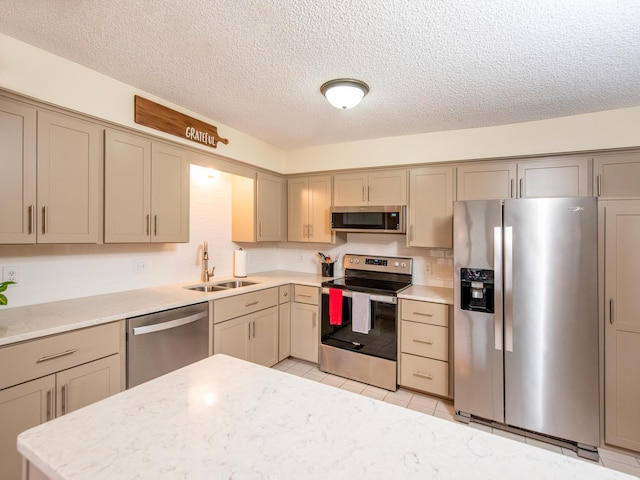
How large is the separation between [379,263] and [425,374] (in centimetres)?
119

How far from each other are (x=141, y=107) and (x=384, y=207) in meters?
2.19

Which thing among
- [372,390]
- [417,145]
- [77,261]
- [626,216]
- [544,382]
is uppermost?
[417,145]

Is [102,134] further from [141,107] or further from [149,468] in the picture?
[149,468]

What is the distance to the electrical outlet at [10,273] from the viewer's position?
1940 millimetres

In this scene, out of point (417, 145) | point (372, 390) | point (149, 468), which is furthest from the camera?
point (417, 145)

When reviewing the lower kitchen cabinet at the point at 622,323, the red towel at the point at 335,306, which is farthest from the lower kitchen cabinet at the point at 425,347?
the lower kitchen cabinet at the point at 622,323

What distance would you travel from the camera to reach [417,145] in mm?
3150

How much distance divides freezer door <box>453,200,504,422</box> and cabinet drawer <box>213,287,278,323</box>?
1.66 meters

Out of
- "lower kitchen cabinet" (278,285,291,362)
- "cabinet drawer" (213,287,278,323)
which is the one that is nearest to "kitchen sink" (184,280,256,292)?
"cabinet drawer" (213,287,278,323)

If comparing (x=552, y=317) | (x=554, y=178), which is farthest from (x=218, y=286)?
(x=554, y=178)

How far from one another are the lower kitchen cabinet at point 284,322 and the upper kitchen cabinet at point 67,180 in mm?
1732

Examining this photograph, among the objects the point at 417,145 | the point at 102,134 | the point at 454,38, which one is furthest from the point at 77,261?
the point at 417,145

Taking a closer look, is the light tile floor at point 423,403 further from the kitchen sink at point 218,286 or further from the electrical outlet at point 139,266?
the electrical outlet at point 139,266

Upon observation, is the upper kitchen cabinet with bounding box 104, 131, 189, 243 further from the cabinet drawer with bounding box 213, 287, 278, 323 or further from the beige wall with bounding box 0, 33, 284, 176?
the cabinet drawer with bounding box 213, 287, 278, 323
